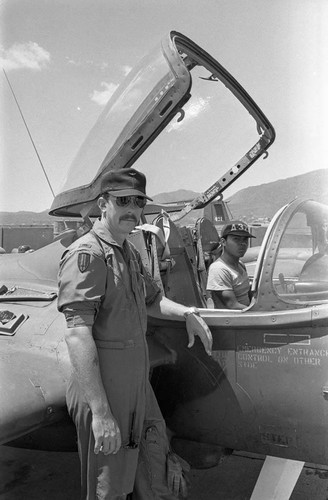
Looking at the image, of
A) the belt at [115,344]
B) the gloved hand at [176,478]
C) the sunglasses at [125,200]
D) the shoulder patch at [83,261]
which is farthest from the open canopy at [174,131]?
the gloved hand at [176,478]

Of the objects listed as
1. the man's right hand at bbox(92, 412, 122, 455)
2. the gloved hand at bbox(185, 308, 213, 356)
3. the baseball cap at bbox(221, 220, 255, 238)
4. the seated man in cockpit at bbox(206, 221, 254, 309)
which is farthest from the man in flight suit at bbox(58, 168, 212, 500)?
the baseball cap at bbox(221, 220, 255, 238)

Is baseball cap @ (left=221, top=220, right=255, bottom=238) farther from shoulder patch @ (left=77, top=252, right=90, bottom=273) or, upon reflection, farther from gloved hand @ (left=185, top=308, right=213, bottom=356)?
shoulder patch @ (left=77, top=252, right=90, bottom=273)

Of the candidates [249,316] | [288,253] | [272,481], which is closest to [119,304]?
[249,316]

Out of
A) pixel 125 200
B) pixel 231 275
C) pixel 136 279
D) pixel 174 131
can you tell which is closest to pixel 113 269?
pixel 136 279

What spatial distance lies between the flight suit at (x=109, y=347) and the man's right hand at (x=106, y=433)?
0.13 m

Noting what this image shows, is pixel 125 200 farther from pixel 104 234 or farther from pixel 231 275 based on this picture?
pixel 231 275

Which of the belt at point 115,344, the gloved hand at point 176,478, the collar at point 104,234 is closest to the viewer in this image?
the belt at point 115,344

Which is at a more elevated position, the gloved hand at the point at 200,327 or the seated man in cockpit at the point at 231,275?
the seated man in cockpit at the point at 231,275

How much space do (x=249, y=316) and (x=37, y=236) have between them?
1514 centimetres

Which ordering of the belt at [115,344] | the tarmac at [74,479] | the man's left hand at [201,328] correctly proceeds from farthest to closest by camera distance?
the tarmac at [74,479], the man's left hand at [201,328], the belt at [115,344]

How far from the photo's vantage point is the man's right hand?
215 cm

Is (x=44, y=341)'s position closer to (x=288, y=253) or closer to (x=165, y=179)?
(x=288, y=253)

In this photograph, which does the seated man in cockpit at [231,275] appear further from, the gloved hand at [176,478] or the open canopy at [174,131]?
the gloved hand at [176,478]

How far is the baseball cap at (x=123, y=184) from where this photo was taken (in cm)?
238
